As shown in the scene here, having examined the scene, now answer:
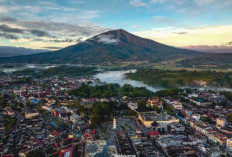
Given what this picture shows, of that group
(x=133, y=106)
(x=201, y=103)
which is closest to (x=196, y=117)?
(x=201, y=103)

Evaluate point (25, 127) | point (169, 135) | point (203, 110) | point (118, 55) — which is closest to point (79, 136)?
point (25, 127)

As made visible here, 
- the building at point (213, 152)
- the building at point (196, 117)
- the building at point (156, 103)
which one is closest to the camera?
the building at point (213, 152)

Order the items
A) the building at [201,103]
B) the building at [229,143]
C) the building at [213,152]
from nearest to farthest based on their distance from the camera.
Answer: the building at [213,152]
the building at [229,143]
the building at [201,103]

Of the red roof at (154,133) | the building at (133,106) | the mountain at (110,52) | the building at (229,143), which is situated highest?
the mountain at (110,52)

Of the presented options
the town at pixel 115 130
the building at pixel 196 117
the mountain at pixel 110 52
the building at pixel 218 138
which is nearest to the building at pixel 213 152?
the town at pixel 115 130

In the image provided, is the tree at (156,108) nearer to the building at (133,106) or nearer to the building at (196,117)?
the building at (133,106)
